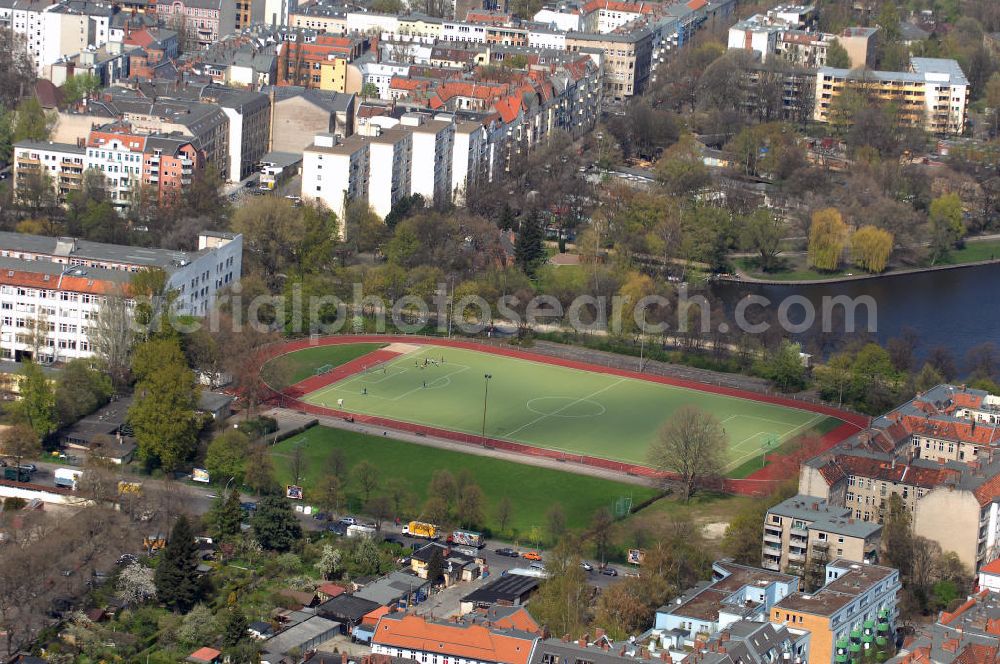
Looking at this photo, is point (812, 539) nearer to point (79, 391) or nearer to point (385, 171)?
point (79, 391)

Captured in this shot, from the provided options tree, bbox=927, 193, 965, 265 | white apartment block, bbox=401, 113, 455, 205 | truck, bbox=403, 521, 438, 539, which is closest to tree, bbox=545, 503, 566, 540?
truck, bbox=403, 521, 438, 539

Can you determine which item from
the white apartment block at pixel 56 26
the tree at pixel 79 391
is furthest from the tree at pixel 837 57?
the tree at pixel 79 391

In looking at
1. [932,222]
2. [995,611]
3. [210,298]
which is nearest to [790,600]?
[995,611]

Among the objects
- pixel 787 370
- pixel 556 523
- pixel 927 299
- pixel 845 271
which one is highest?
pixel 845 271

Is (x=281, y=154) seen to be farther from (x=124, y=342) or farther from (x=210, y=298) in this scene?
(x=124, y=342)

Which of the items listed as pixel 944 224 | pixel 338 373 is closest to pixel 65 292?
pixel 338 373
